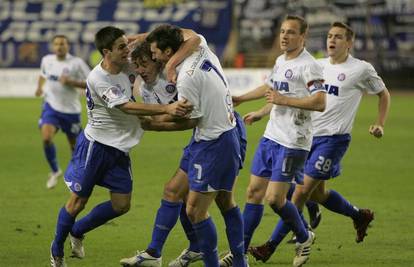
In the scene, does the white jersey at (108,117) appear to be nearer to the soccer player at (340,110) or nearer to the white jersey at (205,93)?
the white jersey at (205,93)

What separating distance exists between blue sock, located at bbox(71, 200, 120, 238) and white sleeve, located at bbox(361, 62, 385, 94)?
3101 millimetres

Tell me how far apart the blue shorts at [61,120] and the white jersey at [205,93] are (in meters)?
7.99

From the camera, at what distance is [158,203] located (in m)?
12.8

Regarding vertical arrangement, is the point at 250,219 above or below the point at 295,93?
below

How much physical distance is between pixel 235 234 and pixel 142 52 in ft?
5.69

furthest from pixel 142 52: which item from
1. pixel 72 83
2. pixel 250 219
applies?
pixel 72 83

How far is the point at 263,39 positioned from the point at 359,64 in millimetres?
29804

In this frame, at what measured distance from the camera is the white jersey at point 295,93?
8.93m

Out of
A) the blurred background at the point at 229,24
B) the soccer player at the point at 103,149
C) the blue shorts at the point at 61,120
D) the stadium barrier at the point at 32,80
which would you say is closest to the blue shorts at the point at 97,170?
the soccer player at the point at 103,149

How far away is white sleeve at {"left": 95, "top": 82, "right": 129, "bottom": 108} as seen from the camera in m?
8.35

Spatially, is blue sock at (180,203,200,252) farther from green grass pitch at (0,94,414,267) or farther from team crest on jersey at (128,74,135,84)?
team crest on jersey at (128,74,135,84)

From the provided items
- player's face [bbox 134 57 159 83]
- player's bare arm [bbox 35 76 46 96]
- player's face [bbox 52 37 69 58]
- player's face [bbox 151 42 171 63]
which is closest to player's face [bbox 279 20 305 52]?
player's face [bbox 134 57 159 83]

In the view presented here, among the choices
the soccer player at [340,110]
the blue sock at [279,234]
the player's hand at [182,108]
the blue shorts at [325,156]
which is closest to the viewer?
the player's hand at [182,108]

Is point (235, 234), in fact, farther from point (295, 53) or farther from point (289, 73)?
point (295, 53)
